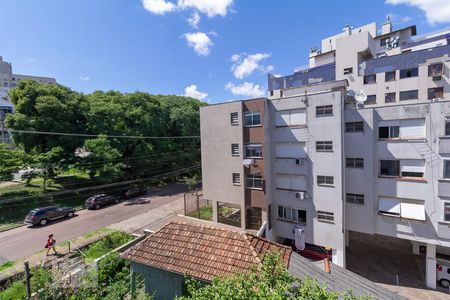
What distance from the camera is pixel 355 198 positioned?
17844 millimetres

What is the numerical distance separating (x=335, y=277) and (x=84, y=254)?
16129 mm

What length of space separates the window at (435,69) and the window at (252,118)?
22.3m

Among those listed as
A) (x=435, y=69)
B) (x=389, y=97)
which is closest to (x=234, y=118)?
(x=389, y=97)

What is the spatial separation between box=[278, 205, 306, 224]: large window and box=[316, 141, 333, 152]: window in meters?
5.11

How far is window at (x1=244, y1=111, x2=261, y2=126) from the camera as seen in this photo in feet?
63.5

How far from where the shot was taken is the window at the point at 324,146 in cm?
1769

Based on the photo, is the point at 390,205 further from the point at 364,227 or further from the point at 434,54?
the point at 434,54

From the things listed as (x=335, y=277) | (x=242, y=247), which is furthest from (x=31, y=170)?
(x=335, y=277)

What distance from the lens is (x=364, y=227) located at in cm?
1756

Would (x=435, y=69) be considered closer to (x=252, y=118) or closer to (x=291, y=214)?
(x=252, y=118)

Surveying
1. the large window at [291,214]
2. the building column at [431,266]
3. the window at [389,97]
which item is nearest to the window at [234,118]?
the large window at [291,214]

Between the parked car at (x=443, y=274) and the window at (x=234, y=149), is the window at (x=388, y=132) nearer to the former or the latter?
the parked car at (x=443, y=274)

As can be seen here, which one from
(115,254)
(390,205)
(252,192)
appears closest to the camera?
(115,254)

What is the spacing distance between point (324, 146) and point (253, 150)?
537cm
